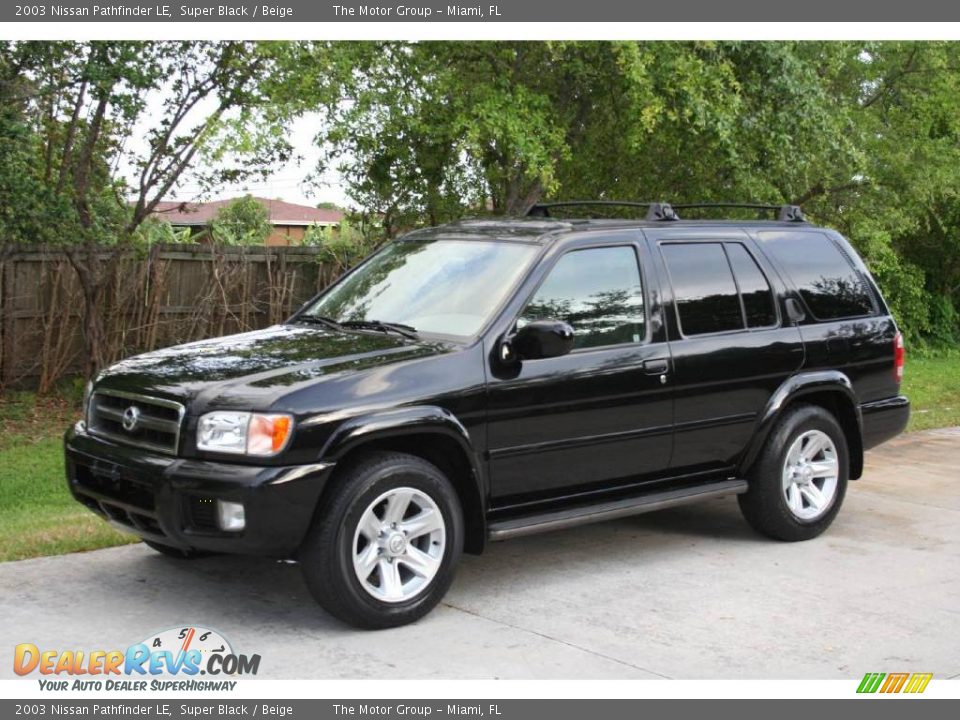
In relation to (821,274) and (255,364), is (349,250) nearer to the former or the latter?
(821,274)

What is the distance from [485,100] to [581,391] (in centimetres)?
580

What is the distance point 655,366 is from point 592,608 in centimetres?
140

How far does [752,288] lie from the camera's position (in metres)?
7.51

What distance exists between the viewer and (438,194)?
43.0 ft

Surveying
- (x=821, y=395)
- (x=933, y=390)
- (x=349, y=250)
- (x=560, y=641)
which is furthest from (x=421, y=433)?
Answer: (x=933, y=390)

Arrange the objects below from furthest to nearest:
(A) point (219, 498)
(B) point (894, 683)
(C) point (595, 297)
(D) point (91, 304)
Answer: (D) point (91, 304) < (C) point (595, 297) < (A) point (219, 498) < (B) point (894, 683)

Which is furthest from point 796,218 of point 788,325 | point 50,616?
point 50,616

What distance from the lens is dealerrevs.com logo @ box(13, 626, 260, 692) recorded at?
510cm

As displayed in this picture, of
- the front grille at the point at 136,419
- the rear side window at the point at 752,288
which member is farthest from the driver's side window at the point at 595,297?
the front grille at the point at 136,419

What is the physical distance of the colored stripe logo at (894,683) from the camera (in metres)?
5.20

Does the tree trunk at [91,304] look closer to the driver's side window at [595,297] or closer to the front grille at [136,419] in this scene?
the front grille at [136,419]

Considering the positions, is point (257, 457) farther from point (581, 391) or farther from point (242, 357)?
point (581, 391)

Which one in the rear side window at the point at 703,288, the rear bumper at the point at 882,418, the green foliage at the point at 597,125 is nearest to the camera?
the rear side window at the point at 703,288

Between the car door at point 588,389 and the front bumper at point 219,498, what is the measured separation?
1099mm
